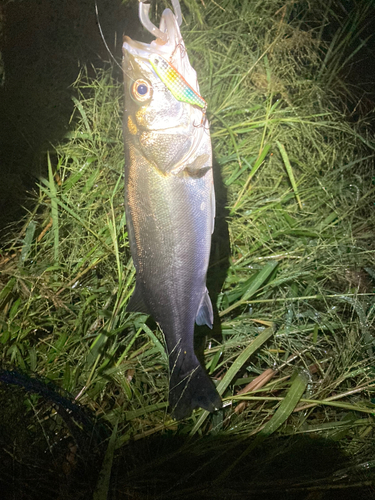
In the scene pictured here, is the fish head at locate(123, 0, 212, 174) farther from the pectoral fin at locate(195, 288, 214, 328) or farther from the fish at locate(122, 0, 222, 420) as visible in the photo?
the pectoral fin at locate(195, 288, 214, 328)

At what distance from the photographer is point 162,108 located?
1.71m

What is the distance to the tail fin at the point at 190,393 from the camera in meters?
2.04

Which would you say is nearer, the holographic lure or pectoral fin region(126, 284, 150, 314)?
the holographic lure

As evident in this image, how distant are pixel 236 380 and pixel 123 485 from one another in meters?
1.04

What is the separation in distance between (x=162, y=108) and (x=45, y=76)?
160 centimetres

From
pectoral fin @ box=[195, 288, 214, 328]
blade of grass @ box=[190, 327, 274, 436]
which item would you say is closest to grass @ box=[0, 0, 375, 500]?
blade of grass @ box=[190, 327, 274, 436]

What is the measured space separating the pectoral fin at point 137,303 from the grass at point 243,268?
34 cm

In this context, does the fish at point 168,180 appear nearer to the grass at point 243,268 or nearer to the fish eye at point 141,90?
the fish eye at point 141,90

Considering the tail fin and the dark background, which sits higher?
the dark background

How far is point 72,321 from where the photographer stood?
245 centimetres

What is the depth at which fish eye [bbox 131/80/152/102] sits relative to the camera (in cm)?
169

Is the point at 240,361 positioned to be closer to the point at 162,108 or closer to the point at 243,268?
the point at 243,268

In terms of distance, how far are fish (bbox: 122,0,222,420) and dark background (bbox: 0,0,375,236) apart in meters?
1.17

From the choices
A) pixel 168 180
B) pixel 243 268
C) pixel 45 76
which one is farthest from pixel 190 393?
pixel 45 76
